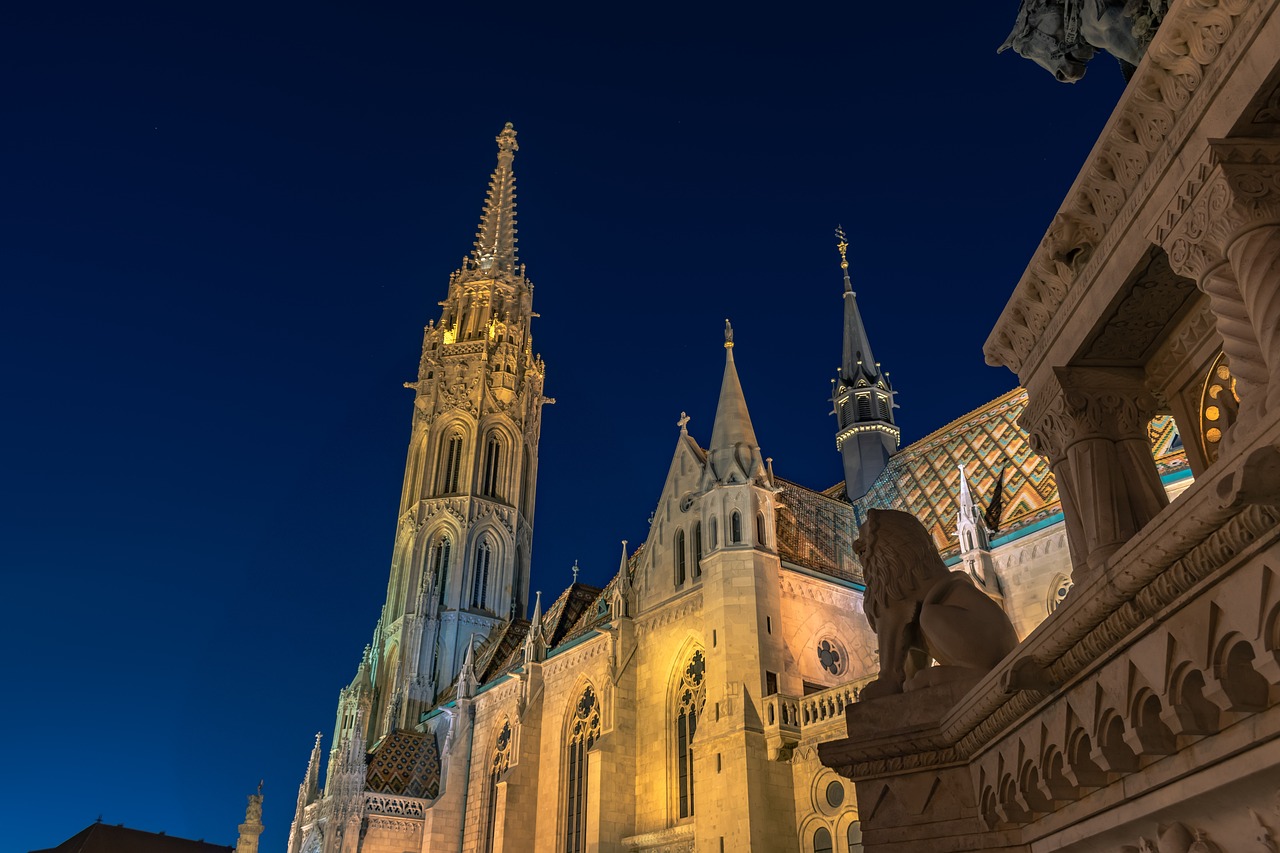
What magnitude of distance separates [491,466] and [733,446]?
30.4 meters

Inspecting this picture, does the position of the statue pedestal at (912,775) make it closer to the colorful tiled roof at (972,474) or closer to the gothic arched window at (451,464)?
the colorful tiled roof at (972,474)

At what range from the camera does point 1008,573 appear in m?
25.9

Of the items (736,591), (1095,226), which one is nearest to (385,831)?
(736,591)

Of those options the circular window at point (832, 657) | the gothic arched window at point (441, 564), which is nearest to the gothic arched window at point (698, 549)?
the circular window at point (832, 657)

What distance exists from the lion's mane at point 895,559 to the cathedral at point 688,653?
265 inches

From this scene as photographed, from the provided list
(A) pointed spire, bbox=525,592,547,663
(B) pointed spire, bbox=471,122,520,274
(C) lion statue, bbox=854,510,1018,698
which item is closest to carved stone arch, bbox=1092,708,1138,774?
(C) lion statue, bbox=854,510,1018,698

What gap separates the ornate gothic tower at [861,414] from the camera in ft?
130

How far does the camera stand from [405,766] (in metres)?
43.1

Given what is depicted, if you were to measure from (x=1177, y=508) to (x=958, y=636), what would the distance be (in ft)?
11.3

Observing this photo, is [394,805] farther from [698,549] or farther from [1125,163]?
[1125,163]

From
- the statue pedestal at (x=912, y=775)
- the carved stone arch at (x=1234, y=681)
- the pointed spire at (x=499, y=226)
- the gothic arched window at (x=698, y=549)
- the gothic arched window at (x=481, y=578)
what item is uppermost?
the pointed spire at (x=499, y=226)

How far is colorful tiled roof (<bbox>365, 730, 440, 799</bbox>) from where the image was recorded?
136ft

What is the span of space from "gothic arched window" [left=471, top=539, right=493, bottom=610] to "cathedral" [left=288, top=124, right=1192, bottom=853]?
137mm

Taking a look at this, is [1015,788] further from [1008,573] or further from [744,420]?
[744,420]
